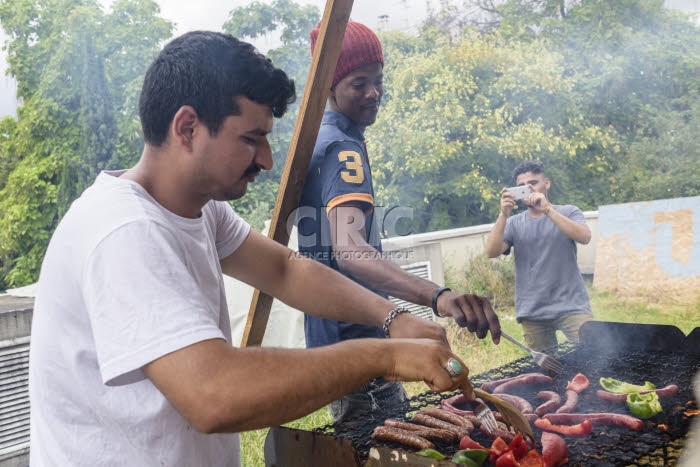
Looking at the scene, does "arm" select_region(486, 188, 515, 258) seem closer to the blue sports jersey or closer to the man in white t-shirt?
the blue sports jersey

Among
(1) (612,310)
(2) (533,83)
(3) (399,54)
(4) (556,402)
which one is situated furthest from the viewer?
(3) (399,54)

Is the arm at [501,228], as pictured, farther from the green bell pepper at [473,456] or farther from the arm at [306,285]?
the green bell pepper at [473,456]

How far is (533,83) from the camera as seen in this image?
13.9 metres

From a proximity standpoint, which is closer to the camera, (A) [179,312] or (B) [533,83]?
(A) [179,312]

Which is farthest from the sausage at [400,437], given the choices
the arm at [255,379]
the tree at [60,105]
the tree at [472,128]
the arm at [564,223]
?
the tree at [472,128]

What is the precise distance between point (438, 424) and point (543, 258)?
10.8 feet

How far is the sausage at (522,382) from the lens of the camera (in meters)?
2.94

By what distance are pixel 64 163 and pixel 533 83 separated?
38.5 feet

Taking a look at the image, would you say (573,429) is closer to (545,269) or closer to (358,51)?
(358,51)

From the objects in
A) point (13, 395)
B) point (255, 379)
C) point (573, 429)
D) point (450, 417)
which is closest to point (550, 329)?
point (573, 429)

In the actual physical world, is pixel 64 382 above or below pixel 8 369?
above

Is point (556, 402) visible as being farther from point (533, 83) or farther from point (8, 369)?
point (533, 83)

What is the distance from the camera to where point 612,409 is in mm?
2719

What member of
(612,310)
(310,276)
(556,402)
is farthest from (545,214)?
(612,310)
